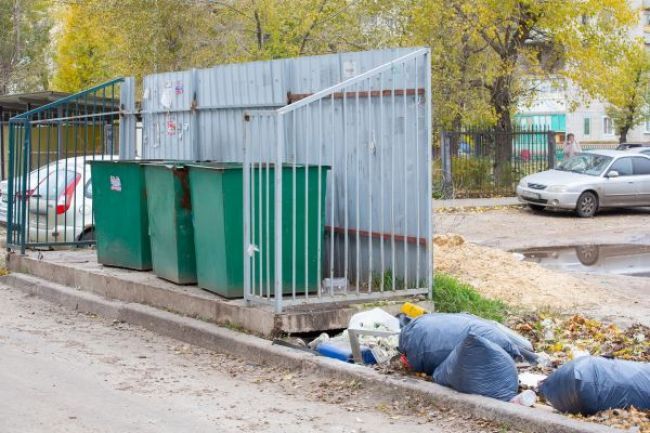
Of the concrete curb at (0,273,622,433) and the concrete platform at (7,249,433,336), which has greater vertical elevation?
the concrete platform at (7,249,433,336)

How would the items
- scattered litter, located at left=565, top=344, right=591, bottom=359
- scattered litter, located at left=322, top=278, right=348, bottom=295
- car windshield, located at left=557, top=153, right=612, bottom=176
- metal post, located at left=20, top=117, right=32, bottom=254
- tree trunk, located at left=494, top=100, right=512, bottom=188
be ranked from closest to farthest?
scattered litter, located at left=565, top=344, right=591, bottom=359, scattered litter, located at left=322, top=278, right=348, bottom=295, metal post, located at left=20, top=117, right=32, bottom=254, car windshield, located at left=557, top=153, right=612, bottom=176, tree trunk, located at left=494, top=100, right=512, bottom=188

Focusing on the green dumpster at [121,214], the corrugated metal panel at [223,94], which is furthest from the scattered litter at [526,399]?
the green dumpster at [121,214]

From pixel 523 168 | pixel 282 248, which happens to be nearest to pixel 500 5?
pixel 523 168

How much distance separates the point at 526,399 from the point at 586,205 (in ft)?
56.8

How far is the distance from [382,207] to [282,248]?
919mm

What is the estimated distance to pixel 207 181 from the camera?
9.22 meters

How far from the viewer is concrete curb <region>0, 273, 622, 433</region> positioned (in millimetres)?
6082

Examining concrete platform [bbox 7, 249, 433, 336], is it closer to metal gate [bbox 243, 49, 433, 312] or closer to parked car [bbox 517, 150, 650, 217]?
metal gate [bbox 243, 49, 433, 312]

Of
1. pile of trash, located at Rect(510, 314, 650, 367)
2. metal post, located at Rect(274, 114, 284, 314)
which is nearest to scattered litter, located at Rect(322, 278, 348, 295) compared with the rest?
metal post, located at Rect(274, 114, 284, 314)

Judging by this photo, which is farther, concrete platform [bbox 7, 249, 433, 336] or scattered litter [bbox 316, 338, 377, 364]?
concrete platform [bbox 7, 249, 433, 336]

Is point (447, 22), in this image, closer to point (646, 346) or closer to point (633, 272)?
point (633, 272)

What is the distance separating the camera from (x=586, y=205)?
2309 cm

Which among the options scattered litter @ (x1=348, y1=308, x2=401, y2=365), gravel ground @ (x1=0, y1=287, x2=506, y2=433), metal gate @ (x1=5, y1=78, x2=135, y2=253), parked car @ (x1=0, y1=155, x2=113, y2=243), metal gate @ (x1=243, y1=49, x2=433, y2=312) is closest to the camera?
gravel ground @ (x1=0, y1=287, x2=506, y2=433)

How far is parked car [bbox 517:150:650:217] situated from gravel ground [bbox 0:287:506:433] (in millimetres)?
A: 15294
